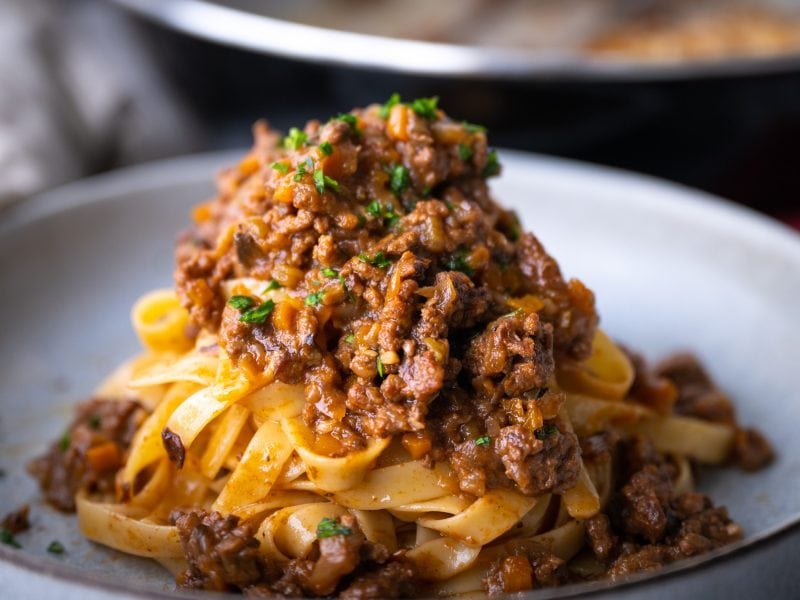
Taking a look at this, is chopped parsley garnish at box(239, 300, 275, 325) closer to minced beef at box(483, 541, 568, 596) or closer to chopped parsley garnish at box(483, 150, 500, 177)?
chopped parsley garnish at box(483, 150, 500, 177)

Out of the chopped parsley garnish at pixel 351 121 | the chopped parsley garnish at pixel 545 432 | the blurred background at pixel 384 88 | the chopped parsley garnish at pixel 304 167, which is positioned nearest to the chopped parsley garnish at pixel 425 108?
the chopped parsley garnish at pixel 351 121

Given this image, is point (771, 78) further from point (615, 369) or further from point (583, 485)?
point (583, 485)

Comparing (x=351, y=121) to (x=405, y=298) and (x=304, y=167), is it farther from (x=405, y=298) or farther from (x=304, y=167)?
(x=405, y=298)

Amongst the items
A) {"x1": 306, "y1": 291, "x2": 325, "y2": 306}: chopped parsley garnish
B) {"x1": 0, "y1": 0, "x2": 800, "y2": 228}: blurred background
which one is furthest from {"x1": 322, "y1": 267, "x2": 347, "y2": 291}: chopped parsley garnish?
{"x1": 0, "y1": 0, "x2": 800, "y2": 228}: blurred background

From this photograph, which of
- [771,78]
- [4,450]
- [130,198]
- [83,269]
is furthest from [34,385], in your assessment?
[771,78]

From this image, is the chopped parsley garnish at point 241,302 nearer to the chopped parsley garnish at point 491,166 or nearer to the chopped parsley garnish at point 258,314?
the chopped parsley garnish at point 258,314

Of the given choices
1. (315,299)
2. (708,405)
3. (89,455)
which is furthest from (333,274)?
(708,405)
